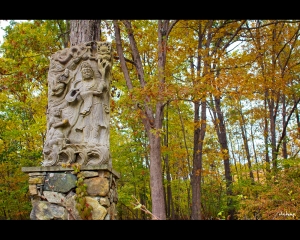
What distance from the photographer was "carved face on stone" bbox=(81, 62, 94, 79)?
17.2 feet

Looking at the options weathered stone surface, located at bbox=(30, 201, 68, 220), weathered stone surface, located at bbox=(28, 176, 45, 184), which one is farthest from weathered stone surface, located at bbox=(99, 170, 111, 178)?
weathered stone surface, located at bbox=(28, 176, 45, 184)

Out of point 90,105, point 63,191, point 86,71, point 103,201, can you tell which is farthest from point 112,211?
point 86,71

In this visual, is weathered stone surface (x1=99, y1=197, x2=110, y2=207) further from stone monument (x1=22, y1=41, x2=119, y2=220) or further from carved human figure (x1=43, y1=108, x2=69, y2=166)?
carved human figure (x1=43, y1=108, x2=69, y2=166)

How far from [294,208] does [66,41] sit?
10058mm

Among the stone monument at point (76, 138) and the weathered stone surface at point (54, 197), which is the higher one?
the stone monument at point (76, 138)

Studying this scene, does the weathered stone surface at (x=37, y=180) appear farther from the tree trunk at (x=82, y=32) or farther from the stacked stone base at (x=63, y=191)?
the tree trunk at (x=82, y=32)

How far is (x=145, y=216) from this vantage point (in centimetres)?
1697

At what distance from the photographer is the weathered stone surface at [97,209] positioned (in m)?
4.28

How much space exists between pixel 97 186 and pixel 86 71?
1949 mm

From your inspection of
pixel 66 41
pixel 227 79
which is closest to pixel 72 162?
pixel 227 79

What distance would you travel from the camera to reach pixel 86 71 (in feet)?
17.2

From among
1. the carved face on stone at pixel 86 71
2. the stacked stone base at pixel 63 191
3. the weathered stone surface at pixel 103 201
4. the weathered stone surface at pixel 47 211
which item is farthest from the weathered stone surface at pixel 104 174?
the carved face on stone at pixel 86 71

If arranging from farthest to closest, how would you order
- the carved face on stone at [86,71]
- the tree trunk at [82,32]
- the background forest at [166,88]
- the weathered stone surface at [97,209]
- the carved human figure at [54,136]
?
1. the background forest at [166,88]
2. the tree trunk at [82,32]
3. the carved face on stone at [86,71]
4. the carved human figure at [54,136]
5. the weathered stone surface at [97,209]
